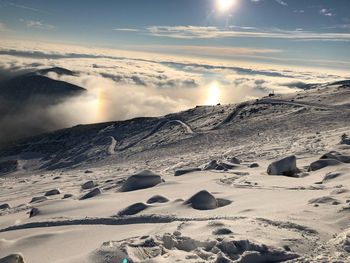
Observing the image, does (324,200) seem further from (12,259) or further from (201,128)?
(201,128)

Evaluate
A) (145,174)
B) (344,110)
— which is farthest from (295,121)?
(145,174)

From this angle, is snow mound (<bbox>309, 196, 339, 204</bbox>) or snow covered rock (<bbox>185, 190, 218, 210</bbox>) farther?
snow covered rock (<bbox>185, 190, 218, 210</bbox>)

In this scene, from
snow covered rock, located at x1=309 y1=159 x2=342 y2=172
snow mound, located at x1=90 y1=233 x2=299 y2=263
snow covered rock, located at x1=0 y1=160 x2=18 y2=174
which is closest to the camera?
snow mound, located at x1=90 y1=233 x2=299 y2=263

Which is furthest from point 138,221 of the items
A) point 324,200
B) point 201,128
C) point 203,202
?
point 201,128

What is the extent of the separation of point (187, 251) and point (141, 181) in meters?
8.96

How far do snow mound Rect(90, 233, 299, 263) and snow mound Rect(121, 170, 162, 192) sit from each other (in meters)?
8.04

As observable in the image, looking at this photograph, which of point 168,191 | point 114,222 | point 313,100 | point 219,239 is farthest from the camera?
point 313,100

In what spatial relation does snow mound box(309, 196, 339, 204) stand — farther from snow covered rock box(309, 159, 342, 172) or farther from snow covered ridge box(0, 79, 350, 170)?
snow covered ridge box(0, 79, 350, 170)

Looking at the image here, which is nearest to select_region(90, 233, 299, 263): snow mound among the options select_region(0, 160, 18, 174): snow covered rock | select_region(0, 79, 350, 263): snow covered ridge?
select_region(0, 79, 350, 263): snow covered ridge

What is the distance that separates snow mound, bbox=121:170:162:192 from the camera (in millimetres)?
15328

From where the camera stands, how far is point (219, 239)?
6.95 metres

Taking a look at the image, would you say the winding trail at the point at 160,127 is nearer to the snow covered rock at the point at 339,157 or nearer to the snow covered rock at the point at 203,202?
the snow covered rock at the point at 339,157

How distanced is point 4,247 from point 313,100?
49.0 metres

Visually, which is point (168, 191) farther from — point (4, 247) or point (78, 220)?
point (4, 247)
